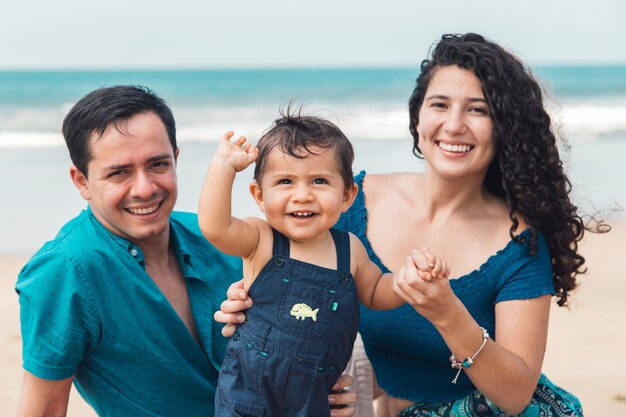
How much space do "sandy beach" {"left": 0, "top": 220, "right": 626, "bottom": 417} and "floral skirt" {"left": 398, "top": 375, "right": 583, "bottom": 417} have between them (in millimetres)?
1698

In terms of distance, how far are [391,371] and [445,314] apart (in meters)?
0.89

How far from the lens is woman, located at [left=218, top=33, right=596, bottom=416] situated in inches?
120

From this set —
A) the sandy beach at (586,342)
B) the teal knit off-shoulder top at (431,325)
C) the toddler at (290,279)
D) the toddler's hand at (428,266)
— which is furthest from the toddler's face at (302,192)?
the sandy beach at (586,342)

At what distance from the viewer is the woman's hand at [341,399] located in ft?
9.89

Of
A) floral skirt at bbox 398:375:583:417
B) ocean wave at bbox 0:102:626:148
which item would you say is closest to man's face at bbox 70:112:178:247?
floral skirt at bbox 398:375:583:417

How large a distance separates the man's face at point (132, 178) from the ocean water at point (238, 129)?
0.54 m

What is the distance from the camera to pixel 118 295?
117 inches

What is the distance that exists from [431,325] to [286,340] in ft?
2.80

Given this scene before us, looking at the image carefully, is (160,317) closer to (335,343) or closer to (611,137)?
(335,343)

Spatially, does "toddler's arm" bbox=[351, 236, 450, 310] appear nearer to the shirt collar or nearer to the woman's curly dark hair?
the woman's curly dark hair

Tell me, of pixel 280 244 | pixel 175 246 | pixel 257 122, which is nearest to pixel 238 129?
pixel 257 122

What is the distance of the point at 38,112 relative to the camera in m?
20.2

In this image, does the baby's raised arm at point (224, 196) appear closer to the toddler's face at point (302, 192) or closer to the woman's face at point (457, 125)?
the toddler's face at point (302, 192)

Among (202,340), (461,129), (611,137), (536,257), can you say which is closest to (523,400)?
(536,257)
